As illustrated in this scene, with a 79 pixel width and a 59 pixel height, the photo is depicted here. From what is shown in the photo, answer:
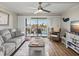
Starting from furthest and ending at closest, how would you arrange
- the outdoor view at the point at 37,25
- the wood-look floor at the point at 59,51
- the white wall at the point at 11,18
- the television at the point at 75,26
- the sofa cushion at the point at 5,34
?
the television at the point at 75,26
the sofa cushion at the point at 5,34
the white wall at the point at 11,18
the outdoor view at the point at 37,25
the wood-look floor at the point at 59,51

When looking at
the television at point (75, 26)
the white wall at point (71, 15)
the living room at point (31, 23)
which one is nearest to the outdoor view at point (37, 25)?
the living room at point (31, 23)

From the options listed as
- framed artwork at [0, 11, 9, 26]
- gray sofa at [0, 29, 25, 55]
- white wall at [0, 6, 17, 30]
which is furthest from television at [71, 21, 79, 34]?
framed artwork at [0, 11, 9, 26]

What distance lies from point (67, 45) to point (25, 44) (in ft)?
4.18

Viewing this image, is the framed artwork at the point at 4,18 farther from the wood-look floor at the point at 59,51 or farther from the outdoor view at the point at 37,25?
the wood-look floor at the point at 59,51

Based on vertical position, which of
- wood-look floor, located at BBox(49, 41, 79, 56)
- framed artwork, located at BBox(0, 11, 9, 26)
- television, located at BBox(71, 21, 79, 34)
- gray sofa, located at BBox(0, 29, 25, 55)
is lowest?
wood-look floor, located at BBox(49, 41, 79, 56)

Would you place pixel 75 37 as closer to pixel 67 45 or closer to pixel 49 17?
pixel 67 45

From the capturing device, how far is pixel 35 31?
2.57m

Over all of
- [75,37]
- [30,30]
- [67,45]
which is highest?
[30,30]

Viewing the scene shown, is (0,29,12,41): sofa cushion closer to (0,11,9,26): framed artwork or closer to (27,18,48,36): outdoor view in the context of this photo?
(0,11,9,26): framed artwork

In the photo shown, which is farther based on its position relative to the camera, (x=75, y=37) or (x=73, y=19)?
(x=73, y=19)

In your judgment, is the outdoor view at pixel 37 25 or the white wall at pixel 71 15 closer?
the outdoor view at pixel 37 25

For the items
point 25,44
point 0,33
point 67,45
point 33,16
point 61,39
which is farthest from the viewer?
point 61,39

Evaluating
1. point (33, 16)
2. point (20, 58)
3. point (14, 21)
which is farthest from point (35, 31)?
point (20, 58)

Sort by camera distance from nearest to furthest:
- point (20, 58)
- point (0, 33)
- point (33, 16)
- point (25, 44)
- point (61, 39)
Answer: point (20, 58) → point (33, 16) → point (0, 33) → point (25, 44) → point (61, 39)
